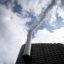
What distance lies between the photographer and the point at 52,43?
133 metres

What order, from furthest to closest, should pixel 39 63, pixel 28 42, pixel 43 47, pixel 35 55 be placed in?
pixel 43 47
pixel 35 55
pixel 39 63
pixel 28 42

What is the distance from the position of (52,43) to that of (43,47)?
1165 centimetres

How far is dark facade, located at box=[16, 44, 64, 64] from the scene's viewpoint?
109887 millimetres

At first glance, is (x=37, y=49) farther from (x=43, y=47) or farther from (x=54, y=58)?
(x=54, y=58)

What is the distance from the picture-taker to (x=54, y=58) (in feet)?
368

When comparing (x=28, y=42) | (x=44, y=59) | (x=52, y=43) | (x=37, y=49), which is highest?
(x=52, y=43)

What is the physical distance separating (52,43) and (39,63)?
99.7ft

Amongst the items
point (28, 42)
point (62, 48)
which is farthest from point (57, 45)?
point (28, 42)

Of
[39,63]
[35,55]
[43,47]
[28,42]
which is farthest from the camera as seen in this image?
[43,47]

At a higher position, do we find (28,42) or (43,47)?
(43,47)

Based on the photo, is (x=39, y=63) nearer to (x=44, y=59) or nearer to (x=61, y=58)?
(x=44, y=59)

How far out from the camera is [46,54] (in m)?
116

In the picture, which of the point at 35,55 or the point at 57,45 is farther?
the point at 57,45

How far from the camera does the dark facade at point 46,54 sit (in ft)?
361
